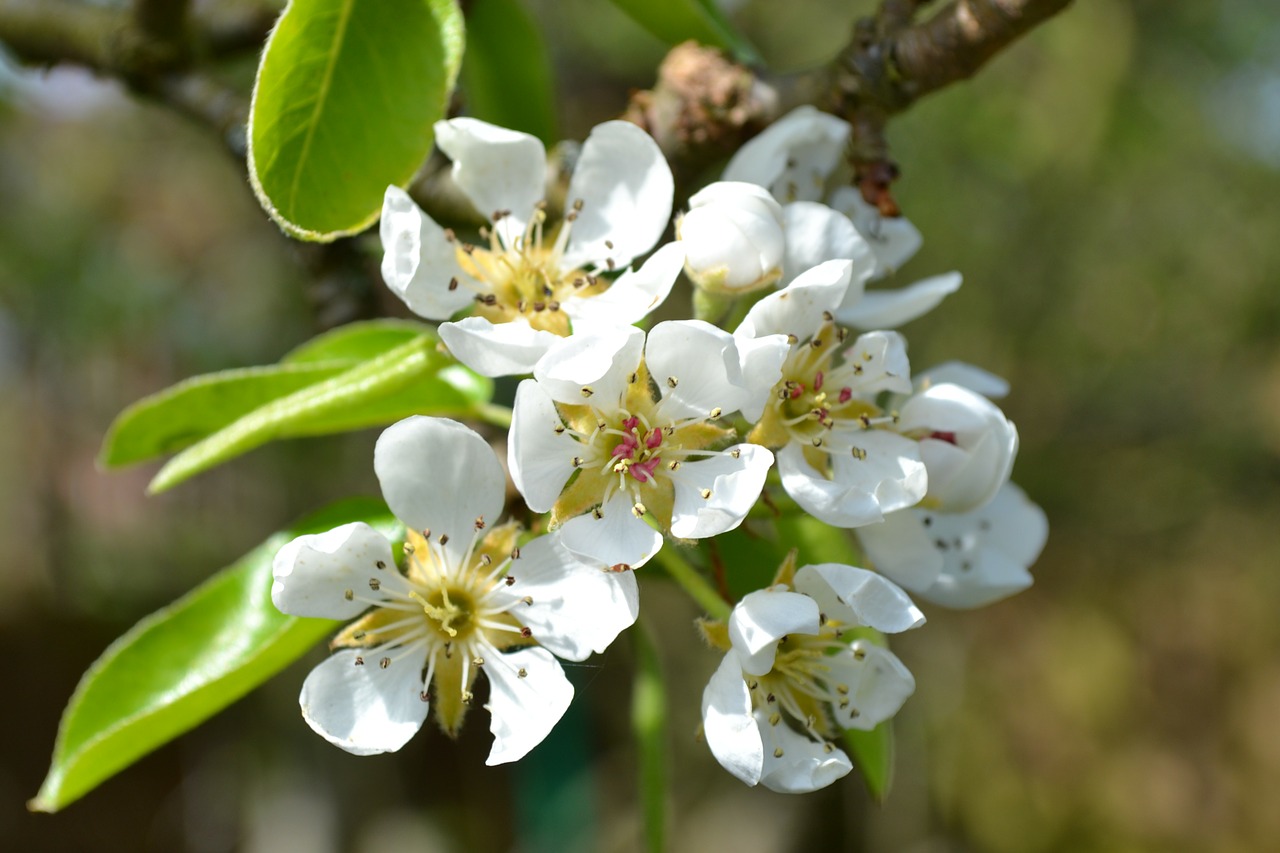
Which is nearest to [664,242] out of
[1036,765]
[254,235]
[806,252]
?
[806,252]

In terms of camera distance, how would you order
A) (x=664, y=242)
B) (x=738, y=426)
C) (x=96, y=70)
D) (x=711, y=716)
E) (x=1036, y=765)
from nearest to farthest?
(x=711, y=716), (x=738, y=426), (x=664, y=242), (x=96, y=70), (x=1036, y=765)

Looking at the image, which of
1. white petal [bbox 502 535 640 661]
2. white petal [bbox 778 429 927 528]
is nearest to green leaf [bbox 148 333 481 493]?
white petal [bbox 502 535 640 661]

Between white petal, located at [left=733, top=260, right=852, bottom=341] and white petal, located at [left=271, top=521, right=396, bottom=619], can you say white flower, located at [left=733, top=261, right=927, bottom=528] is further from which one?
white petal, located at [left=271, top=521, right=396, bottom=619]

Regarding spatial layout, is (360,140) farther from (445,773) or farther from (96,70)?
(445,773)

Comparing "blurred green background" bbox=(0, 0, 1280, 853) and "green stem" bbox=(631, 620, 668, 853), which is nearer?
"green stem" bbox=(631, 620, 668, 853)

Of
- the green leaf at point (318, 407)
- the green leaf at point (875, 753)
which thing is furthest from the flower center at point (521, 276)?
the green leaf at point (875, 753)

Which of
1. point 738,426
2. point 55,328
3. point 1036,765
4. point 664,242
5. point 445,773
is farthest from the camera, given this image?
point 445,773

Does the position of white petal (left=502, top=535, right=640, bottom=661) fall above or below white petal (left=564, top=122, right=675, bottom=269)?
below
